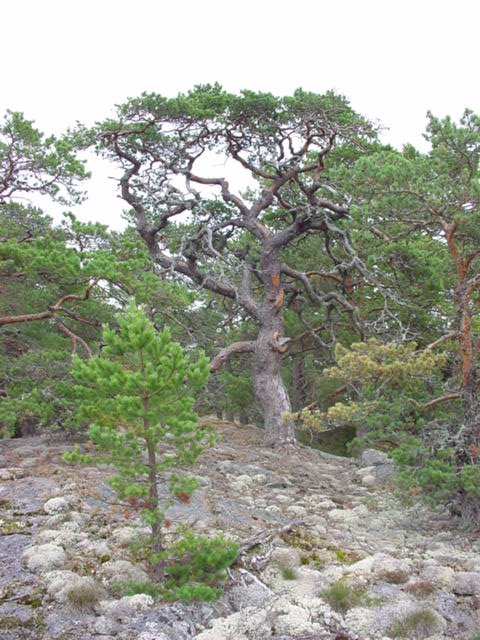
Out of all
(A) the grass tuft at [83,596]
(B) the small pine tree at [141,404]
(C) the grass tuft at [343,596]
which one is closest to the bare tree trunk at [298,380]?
(C) the grass tuft at [343,596]

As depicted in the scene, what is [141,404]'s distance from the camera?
207 inches

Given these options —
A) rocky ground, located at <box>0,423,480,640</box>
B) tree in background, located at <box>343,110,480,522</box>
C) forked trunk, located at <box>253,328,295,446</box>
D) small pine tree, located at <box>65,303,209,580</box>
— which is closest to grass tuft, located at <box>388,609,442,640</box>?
rocky ground, located at <box>0,423,480,640</box>

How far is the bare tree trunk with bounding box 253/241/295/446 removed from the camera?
14.6 m

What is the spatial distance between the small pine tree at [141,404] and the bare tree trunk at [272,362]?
349 inches

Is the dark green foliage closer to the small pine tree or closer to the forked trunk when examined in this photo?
the small pine tree

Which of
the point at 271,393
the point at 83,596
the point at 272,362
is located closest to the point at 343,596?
the point at 83,596

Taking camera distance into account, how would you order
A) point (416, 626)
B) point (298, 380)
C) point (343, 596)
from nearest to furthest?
point (416, 626)
point (343, 596)
point (298, 380)

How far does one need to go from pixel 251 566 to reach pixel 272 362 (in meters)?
8.95

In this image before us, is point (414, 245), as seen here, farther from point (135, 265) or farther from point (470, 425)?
point (135, 265)

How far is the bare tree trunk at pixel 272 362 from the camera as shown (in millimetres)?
14648

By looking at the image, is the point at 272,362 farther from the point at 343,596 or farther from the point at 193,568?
the point at 193,568

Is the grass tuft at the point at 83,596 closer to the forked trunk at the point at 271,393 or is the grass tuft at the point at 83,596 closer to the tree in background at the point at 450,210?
the tree in background at the point at 450,210

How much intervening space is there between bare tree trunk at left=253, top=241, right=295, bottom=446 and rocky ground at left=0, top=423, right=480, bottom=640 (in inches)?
152

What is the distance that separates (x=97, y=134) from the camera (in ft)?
46.9
